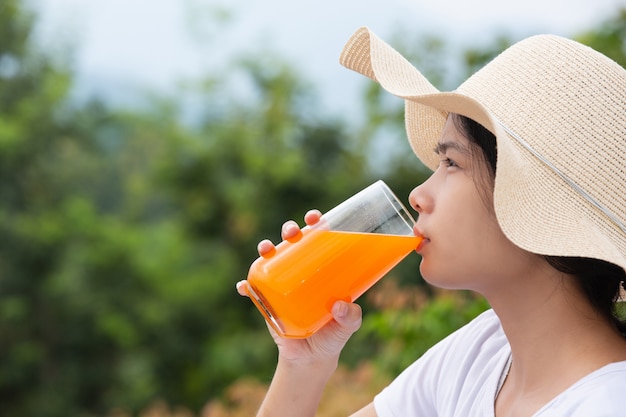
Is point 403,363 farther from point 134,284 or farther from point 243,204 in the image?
point 134,284

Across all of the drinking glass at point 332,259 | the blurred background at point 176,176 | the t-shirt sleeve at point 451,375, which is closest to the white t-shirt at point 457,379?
the t-shirt sleeve at point 451,375

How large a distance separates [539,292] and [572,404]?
7.3 inches

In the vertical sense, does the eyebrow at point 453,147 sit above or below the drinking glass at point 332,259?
above

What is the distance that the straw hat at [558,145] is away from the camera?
47.2 inches

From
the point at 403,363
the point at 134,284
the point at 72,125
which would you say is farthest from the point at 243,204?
the point at 403,363

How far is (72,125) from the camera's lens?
977cm

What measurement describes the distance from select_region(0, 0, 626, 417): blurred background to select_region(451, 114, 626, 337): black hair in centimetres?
633

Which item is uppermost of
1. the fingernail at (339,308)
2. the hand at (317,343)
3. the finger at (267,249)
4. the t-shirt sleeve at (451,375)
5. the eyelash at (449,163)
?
the eyelash at (449,163)

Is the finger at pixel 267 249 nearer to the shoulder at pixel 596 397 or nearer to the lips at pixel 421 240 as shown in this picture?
the lips at pixel 421 240

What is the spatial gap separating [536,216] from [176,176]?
8243 mm

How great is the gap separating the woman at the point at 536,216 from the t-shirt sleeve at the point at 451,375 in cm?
2

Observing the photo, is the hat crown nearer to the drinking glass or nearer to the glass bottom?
the drinking glass

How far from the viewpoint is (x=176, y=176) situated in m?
9.25

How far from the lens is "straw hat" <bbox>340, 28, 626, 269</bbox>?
1.20 metres
